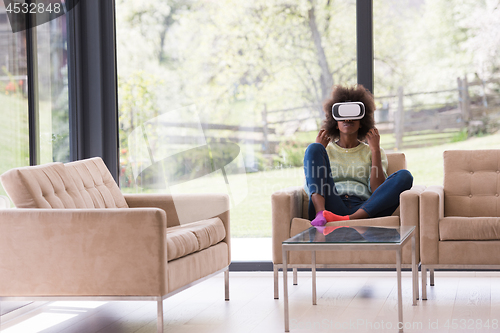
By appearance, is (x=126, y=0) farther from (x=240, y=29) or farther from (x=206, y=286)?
(x=206, y=286)

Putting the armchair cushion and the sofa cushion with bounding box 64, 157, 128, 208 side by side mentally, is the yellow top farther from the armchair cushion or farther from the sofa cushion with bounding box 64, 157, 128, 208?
the sofa cushion with bounding box 64, 157, 128, 208

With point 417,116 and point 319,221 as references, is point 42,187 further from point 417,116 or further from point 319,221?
point 417,116

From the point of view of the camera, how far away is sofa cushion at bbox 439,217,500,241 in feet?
10.2

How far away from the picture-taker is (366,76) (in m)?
4.08

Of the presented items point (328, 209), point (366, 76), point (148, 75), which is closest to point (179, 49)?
point (148, 75)

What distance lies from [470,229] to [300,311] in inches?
39.6

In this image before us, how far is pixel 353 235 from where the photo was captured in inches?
102

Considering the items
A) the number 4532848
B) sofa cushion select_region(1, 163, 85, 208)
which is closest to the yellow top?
sofa cushion select_region(1, 163, 85, 208)

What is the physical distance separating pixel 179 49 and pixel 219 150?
0.79 m

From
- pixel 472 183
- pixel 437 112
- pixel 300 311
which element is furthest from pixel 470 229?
pixel 437 112

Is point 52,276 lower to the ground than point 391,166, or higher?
A: lower

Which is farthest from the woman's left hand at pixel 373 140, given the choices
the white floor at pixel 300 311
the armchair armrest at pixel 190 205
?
the armchair armrest at pixel 190 205

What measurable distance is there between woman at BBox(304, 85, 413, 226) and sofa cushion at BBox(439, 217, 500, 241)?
1.08ft

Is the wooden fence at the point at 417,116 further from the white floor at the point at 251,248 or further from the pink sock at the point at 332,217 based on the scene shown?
the pink sock at the point at 332,217
